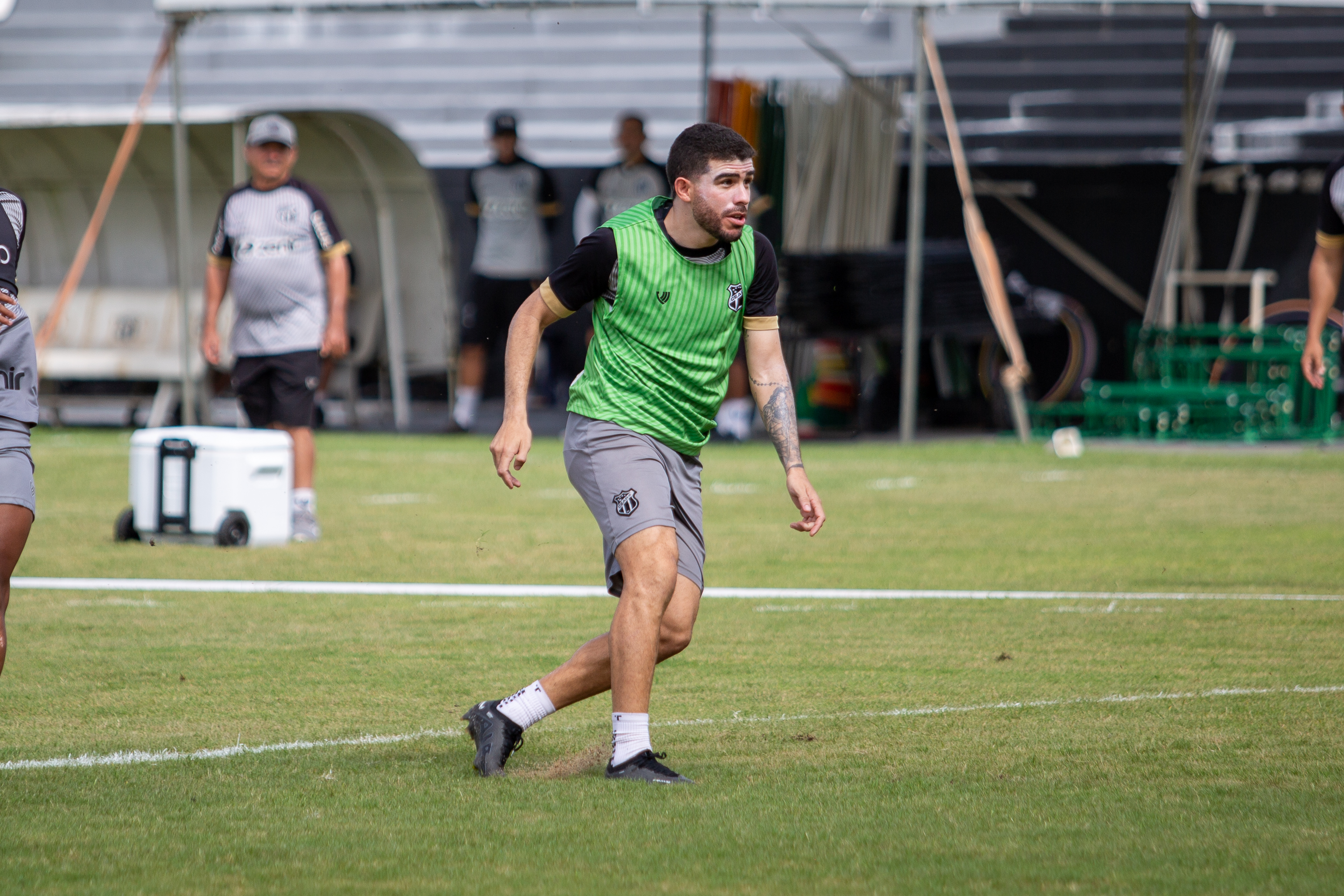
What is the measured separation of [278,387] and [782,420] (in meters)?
5.69

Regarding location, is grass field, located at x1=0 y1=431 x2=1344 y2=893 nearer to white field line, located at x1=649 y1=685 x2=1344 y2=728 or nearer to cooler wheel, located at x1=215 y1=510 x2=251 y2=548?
white field line, located at x1=649 y1=685 x2=1344 y2=728

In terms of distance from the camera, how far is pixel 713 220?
16.2ft

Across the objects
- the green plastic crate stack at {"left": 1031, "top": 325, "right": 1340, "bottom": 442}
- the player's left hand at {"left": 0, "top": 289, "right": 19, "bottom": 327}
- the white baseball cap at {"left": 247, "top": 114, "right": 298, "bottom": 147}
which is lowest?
the green plastic crate stack at {"left": 1031, "top": 325, "right": 1340, "bottom": 442}

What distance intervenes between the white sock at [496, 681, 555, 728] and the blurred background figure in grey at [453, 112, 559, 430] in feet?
40.9

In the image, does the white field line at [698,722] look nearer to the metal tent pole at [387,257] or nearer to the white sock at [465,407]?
the white sock at [465,407]

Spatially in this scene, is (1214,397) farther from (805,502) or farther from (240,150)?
(805,502)

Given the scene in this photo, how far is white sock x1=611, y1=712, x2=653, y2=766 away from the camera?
4.78m

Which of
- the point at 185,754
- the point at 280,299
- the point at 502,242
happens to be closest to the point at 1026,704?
the point at 185,754

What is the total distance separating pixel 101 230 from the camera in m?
19.4

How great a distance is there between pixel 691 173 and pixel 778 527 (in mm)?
6319

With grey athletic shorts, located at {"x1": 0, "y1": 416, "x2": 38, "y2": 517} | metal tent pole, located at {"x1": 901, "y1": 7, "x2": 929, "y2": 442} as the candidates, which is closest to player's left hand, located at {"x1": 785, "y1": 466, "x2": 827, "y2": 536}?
grey athletic shorts, located at {"x1": 0, "y1": 416, "x2": 38, "y2": 517}

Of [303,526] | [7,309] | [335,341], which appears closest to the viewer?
[7,309]

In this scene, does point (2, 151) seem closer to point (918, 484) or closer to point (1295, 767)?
point (918, 484)

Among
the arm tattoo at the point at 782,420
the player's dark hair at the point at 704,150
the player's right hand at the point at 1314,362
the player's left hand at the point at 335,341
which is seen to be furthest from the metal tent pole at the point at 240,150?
the player's dark hair at the point at 704,150
